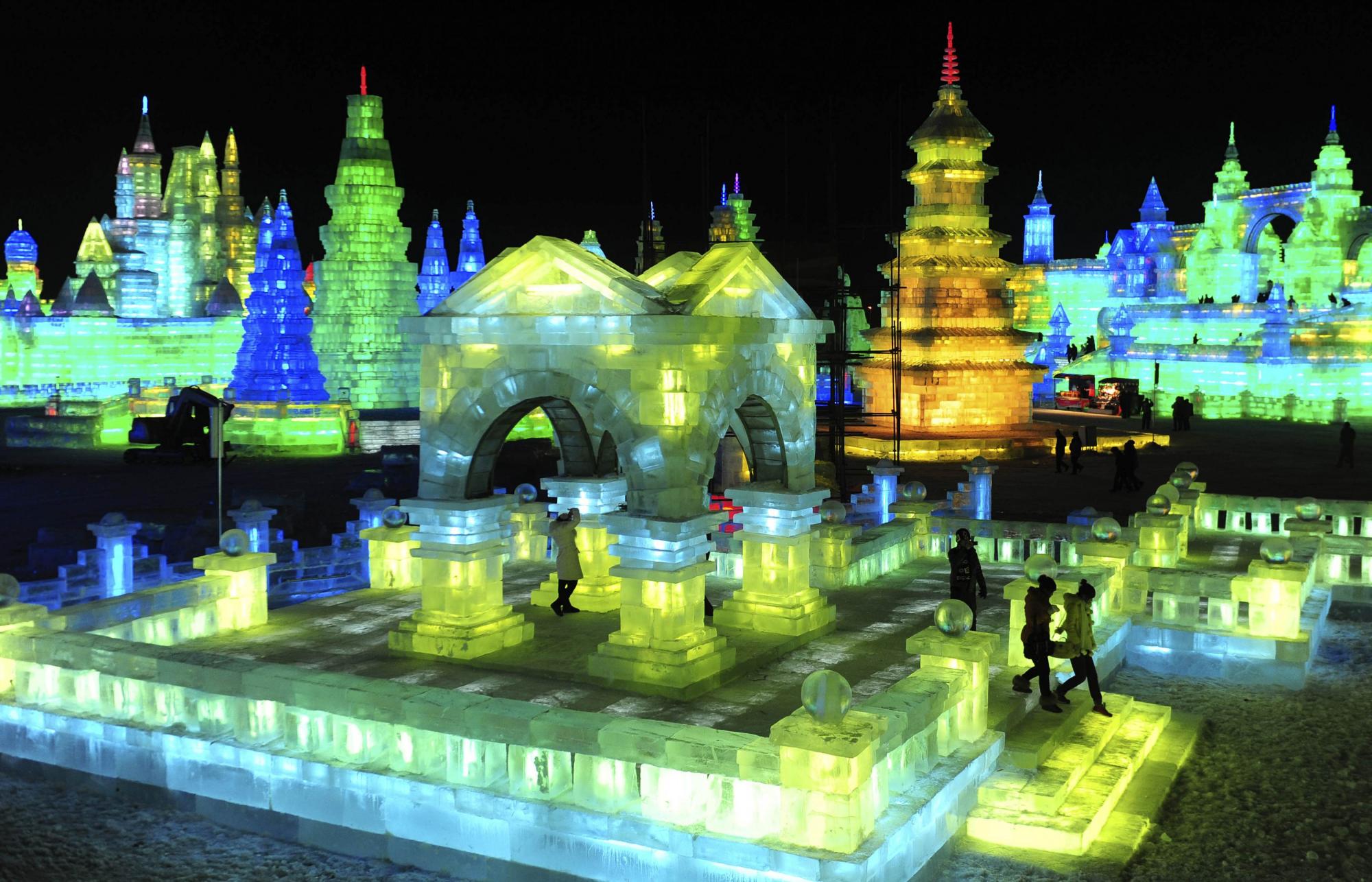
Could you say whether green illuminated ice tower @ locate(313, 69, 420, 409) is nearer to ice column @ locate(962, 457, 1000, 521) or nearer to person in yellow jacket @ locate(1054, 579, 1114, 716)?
ice column @ locate(962, 457, 1000, 521)

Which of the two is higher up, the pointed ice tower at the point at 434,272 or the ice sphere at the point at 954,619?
the pointed ice tower at the point at 434,272

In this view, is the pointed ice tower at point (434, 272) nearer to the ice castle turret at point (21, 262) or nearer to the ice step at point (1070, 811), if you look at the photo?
the ice castle turret at point (21, 262)

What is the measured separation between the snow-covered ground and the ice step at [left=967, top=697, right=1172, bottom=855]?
12.2 inches

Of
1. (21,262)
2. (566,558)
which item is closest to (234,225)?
(21,262)

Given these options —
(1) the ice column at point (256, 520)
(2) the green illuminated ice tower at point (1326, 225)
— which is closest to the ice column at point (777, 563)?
(1) the ice column at point (256, 520)

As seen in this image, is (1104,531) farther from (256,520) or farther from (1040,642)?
(256,520)

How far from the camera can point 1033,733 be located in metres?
11.1

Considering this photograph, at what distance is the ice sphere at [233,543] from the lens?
14.5 metres

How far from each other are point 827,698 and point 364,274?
4816 centimetres

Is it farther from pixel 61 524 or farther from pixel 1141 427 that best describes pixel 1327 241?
pixel 61 524

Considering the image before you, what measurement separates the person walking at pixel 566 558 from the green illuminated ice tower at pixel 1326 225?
60.1 metres

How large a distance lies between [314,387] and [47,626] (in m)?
37.3

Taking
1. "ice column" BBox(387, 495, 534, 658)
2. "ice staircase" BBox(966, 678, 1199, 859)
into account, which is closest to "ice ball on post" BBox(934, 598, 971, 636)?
"ice staircase" BBox(966, 678, 1199, 859)

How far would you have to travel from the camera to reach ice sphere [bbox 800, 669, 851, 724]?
8.47 metres
